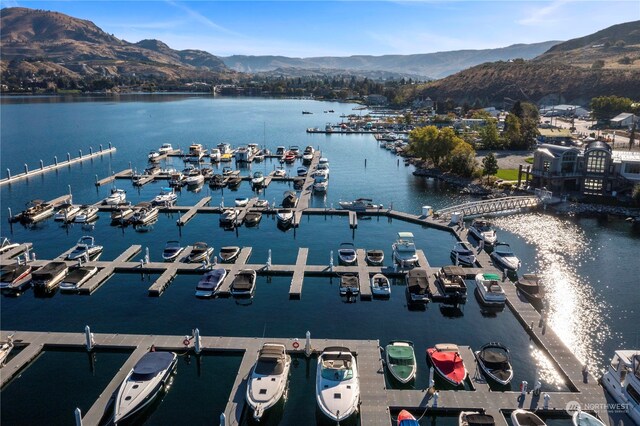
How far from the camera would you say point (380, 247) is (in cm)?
Result: 5312

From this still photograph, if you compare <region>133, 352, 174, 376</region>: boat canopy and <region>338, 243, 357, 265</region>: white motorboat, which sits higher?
<region>338, 243, 357, 265</region>: white motorboat

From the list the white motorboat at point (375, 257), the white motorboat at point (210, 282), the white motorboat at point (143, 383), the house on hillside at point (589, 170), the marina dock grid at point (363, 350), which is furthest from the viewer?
the house on hillside at point (589, 170)

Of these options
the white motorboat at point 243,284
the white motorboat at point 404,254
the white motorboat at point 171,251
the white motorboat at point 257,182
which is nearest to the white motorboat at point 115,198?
the white motorboat at point 257,182

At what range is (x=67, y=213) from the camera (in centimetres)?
6094

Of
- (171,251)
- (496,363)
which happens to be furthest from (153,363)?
(496,363)

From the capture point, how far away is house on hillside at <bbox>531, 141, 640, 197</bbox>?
67812 mm

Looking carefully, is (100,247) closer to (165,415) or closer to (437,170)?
(165,415)

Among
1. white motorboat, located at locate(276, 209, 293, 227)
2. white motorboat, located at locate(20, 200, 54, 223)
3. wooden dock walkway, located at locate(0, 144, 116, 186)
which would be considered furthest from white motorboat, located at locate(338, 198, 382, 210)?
wooden dock walkway, located at locate(0, 144, 116, 186)

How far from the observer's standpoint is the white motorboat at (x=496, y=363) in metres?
29.4

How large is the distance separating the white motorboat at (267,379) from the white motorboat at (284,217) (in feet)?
98.4

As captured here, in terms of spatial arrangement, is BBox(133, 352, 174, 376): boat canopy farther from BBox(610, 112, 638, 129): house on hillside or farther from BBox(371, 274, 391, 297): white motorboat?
BBox(610, 112, 638, 129): house on hillside

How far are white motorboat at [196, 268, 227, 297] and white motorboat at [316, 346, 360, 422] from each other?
48.9ft

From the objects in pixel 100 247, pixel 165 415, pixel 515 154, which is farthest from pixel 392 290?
pixel 515 154

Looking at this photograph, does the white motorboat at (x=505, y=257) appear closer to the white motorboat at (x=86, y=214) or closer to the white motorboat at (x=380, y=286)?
the white motorboat at (x=380, y=286)
